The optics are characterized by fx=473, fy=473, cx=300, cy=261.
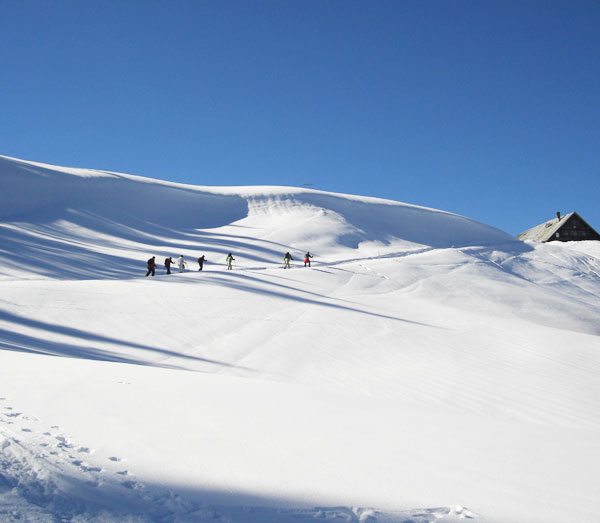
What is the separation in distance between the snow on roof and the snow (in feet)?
113

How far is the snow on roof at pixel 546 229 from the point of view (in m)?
61.6

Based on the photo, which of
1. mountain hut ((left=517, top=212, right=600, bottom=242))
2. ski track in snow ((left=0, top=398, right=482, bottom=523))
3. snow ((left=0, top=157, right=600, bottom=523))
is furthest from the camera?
mountain hut ((left=517, top=212, right=600, bottom=242))

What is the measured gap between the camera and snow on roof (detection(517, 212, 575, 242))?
61.6 m

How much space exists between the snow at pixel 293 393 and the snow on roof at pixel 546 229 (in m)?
34.4

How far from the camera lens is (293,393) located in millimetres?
5867

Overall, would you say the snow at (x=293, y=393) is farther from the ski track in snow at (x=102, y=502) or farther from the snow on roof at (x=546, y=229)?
the snow on roof at (x=546, y=229)

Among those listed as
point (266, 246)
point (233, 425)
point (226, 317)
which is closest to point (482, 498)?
point (233, 425)

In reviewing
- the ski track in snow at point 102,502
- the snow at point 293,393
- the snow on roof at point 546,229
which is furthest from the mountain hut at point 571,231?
the ski track in snow at point 102,502

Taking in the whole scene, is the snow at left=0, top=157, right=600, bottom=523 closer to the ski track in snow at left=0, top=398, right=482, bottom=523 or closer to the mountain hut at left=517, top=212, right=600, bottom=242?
Answer: the ski track in snow at left=0, top=398, right=482, bottom=523

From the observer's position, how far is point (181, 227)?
4434 centimetres

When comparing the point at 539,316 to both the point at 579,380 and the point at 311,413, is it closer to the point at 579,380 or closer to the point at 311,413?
the point at 579,380

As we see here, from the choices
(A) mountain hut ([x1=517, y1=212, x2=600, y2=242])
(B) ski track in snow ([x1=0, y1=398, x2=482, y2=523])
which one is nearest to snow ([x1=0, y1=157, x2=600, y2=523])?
(B) ski track in snow ([x1=0, y1=398, x2=482, y2=523])

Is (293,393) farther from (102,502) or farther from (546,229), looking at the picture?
(546,229)

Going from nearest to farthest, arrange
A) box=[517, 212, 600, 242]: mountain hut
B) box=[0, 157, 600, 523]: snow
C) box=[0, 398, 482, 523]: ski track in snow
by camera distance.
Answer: box=[0, 398, 482, 523]: ski track in snow
box=[0, 157, 600, 523]: snow
box=[517, 212, 600, 242]: mountain hut
